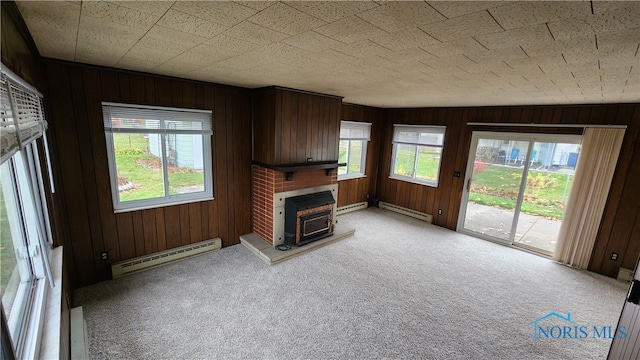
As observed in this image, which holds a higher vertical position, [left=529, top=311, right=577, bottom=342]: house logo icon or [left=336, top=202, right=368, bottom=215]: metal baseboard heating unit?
[left=336, top=202, right=368, bottom=215]: metal baseboard heating unit

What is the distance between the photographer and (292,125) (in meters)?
3.72

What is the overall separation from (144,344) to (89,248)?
57.6 inches

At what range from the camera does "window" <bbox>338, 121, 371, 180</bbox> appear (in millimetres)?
5469

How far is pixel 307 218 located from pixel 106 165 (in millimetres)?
2531

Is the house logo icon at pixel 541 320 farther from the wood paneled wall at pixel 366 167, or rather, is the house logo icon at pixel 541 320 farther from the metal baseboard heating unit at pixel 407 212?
the wood paneled wall at pixel 366 167

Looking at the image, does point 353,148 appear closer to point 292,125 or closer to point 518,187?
point 292,125

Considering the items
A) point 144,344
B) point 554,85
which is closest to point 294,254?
point 144,344

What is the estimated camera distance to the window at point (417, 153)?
5.30m

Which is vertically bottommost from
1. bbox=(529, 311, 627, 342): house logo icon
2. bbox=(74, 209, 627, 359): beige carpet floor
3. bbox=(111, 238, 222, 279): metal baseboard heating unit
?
bbox=(529, 311, 627, 342): house logo icon

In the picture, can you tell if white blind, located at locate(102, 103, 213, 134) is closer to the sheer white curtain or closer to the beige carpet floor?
the beige carpet floor

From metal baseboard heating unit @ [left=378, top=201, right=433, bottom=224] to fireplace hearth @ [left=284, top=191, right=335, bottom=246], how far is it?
234cm

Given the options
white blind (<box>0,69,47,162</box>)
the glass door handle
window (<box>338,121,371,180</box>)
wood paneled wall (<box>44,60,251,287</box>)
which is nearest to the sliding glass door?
window (<box>338,121,371,180</box>)

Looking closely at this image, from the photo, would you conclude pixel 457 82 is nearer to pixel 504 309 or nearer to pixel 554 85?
pixel 554 85

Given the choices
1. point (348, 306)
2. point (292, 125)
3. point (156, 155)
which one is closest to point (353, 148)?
point (292, 125)
